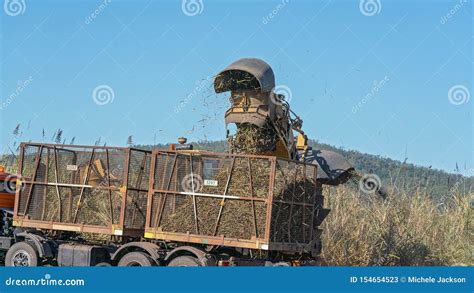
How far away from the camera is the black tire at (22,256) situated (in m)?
16.7

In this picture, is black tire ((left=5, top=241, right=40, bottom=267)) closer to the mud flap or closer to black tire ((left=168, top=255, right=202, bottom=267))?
black tire ((left=168, top=255, right=202, bottom=267))

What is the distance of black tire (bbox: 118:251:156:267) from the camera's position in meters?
15.3

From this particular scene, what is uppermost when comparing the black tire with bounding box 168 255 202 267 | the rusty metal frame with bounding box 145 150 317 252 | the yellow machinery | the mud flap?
the yellow machinery

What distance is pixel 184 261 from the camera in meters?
14.9

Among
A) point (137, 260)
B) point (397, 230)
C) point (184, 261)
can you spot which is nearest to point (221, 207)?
point (184, 261)

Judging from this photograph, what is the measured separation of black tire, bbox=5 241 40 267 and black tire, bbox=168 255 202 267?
132 inches

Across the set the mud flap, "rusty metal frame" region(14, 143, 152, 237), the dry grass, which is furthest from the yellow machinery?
the dry grass

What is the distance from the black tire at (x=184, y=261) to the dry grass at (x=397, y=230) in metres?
5.77

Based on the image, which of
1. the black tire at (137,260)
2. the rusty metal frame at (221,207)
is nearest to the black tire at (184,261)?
the rusty metal frame at (221,207)

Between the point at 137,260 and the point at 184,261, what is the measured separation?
1093 mm

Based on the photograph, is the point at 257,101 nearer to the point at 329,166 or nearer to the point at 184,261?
the point at 329,166

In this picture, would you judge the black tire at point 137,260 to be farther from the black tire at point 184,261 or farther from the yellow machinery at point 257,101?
the yellow machinery at point 257,101

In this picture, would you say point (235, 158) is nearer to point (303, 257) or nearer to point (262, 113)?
point (262, 113)

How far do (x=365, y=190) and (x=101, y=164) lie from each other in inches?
278
